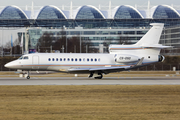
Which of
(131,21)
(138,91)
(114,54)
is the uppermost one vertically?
(131,21)

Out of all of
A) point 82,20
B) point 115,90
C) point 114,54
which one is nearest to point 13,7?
point 82,20

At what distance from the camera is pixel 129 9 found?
17012 centimetres

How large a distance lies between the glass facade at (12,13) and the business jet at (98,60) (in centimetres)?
13341

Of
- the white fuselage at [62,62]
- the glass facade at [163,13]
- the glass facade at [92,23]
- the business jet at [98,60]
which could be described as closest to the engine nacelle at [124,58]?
the business jet at [98,60]

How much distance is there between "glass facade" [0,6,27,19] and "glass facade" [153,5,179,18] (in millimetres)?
70359

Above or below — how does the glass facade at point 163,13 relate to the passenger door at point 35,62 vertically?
above

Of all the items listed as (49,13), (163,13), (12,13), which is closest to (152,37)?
(49,13)

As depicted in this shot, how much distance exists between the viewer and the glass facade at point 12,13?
6671 inches

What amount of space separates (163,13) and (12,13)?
264 ft

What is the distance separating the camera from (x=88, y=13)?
170750 mm

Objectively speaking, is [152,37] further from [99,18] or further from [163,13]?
[163,13]

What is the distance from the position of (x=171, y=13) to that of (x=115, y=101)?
516 ft

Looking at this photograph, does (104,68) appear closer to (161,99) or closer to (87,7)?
(161,99)

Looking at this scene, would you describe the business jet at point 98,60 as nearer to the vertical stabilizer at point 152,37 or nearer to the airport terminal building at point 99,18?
the vertical stabilizer at point 152,37
